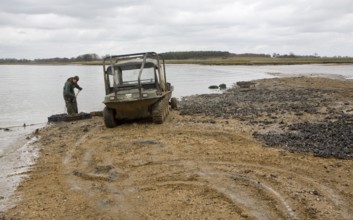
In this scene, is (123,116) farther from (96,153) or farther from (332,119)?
(332,119)

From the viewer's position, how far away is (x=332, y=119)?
13250 mm

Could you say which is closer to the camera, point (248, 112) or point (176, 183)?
point (176, 183)

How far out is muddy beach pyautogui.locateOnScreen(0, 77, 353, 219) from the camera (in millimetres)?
6102

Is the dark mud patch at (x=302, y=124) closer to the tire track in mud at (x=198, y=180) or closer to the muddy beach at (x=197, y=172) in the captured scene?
the muddy beach at (x=197, y=172)

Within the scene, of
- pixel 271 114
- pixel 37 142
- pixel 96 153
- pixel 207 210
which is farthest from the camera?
pixel 271 114

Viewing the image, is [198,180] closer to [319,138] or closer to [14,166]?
[319,138]

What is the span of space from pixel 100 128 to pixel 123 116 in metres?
1.01

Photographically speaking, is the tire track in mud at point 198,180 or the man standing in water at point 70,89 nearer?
the tire track in mud at point 198,180

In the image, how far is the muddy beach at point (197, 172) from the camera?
6102 millimetres

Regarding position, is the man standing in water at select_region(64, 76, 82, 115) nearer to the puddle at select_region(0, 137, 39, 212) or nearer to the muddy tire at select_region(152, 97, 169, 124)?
the puddle at select_region(0, 137, 39, 212)

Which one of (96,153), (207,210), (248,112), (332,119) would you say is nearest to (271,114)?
(248,112)

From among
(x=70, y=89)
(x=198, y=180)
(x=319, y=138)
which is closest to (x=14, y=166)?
(x=198, y=180)

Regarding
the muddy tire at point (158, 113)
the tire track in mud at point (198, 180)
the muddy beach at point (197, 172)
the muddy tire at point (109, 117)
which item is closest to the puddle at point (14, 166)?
the muddy beach at point (197, 172)

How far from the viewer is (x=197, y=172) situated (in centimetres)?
784
